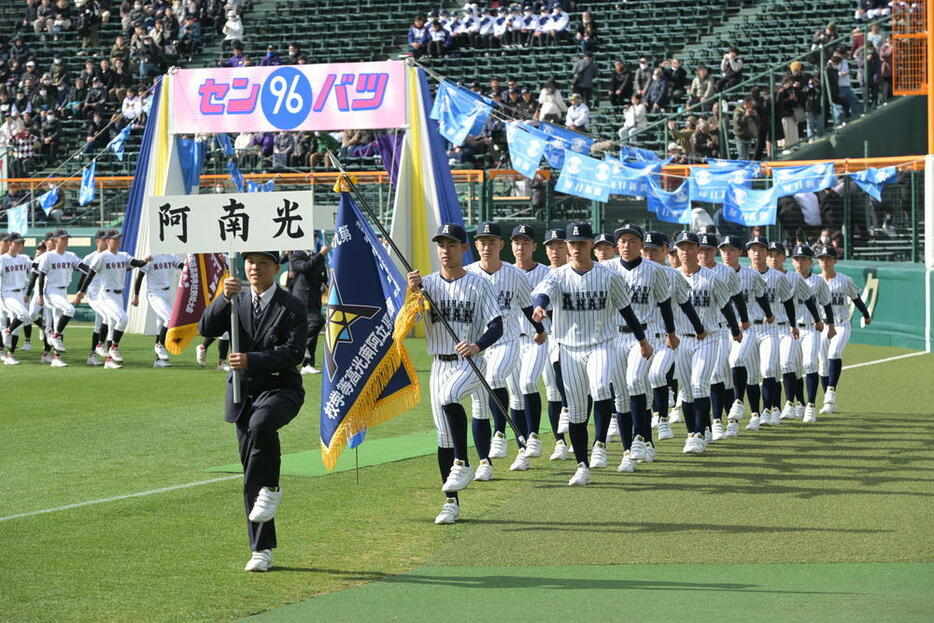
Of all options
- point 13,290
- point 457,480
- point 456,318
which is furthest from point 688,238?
point 13,290

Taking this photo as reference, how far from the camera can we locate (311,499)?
36.2 ft

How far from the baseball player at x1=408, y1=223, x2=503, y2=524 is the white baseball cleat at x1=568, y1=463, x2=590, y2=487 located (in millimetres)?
1525

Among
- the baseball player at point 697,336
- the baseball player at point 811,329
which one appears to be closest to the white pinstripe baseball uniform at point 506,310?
the baseball player at point 697,336

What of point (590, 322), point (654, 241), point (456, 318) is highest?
point (654, 241)

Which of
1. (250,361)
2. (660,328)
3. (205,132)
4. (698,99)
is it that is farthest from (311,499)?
(698,99)

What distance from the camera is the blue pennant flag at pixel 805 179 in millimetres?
23516

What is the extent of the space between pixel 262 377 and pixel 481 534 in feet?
6.79

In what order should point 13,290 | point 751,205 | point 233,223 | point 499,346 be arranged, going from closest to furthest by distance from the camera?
point 233,223 → point 499,346 → point 13,290 → point 751,205

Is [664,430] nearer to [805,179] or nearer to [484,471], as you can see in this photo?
[484,471]

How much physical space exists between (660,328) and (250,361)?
6.74m

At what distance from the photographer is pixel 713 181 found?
2419 cm

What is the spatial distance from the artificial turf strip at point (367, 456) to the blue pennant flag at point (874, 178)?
11331mm

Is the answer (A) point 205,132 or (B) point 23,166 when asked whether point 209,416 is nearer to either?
(A) point 205,132

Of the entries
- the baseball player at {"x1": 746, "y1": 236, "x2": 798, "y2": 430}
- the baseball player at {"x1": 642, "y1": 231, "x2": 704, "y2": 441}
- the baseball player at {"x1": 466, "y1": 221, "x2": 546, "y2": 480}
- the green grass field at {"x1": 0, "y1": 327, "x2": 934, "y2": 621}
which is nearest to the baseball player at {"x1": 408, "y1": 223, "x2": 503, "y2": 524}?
the green grass field at {"x1": 0, "y1": 327, "x2": 934, "y2": 621}
